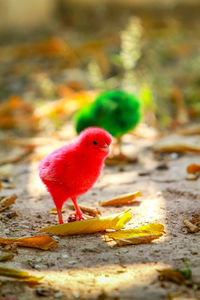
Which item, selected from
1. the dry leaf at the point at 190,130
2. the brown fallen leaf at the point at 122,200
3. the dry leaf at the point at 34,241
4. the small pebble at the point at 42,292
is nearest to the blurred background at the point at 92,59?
the dry leaf at the point at 190,130

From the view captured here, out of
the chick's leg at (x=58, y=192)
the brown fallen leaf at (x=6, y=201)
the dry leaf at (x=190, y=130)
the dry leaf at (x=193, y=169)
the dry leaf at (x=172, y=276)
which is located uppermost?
the chick's leg at (x=58, y=192)

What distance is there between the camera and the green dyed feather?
11.1 ft

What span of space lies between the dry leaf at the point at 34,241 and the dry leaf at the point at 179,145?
187 cm

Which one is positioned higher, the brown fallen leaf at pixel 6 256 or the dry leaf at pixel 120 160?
the brown fallen leaf at pixel 6 256

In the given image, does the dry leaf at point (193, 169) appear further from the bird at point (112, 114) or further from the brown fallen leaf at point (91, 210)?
the brown fallen leaf at point (91, 210)

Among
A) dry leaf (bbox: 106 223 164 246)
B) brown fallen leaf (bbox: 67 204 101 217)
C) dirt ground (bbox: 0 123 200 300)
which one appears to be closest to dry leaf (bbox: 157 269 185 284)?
dirt ground (bbox: 0 123 200 300)

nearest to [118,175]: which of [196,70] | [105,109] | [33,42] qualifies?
[105,109]

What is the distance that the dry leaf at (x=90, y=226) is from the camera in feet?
7.18

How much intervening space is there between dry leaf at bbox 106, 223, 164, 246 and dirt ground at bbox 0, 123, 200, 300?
0.03 meters

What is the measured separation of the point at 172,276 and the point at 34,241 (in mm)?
735

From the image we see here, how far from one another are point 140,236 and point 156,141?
2.11 metres

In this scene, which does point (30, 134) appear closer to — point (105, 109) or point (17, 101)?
point (17, 101)

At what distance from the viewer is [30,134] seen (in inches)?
181

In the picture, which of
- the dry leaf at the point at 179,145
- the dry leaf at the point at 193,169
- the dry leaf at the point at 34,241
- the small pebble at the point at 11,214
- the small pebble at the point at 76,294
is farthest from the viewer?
the dry leaf at the point at 179,145
